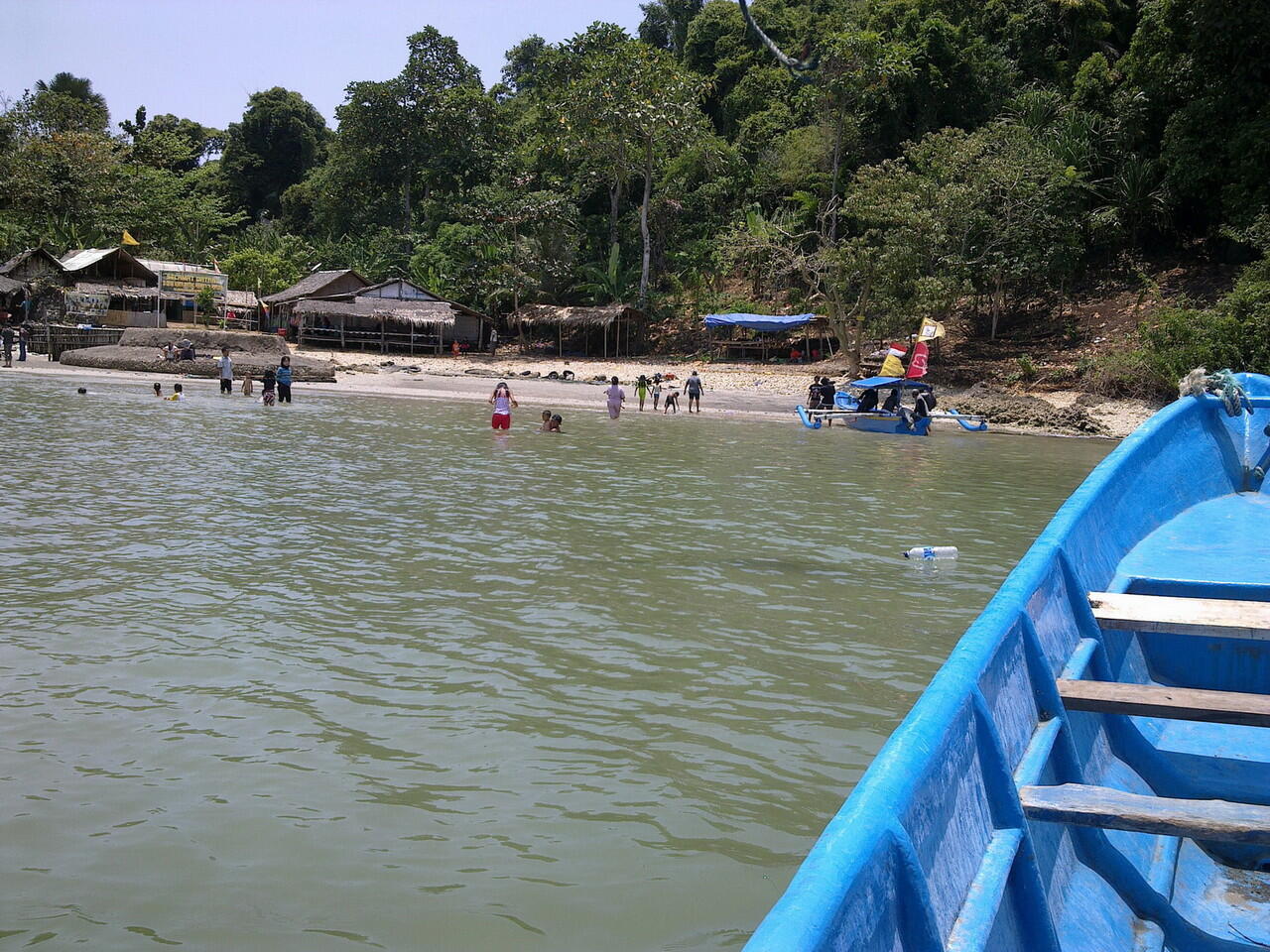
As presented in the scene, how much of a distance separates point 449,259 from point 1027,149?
81.2 ft

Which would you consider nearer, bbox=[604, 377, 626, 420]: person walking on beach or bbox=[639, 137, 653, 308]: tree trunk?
bbox=[604, 377, 626, 420]: person walking on beach

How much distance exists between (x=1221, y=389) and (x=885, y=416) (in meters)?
18.1

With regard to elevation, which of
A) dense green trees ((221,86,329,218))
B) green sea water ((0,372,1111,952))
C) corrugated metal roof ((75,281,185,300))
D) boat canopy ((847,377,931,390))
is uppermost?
dense green trees ((221,86,329,218))

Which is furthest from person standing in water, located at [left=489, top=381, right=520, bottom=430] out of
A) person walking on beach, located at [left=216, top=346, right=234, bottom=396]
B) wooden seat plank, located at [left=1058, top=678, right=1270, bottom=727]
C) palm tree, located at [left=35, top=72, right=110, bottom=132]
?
palm tree, located at [left=35, top=72, right=110, bottom=132]

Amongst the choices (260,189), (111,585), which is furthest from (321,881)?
(260,189)

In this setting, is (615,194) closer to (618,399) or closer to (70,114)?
(618,399)

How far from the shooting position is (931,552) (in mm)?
10859

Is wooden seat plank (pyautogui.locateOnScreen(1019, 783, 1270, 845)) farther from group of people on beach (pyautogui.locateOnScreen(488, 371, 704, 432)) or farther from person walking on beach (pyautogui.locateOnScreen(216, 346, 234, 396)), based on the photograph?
person walking on beach (pyautogui.locateOnScreen(216, 346, 234, 396))

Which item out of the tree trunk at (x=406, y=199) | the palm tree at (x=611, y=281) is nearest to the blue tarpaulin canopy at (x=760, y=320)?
the palm tree at (x=611, y=281)

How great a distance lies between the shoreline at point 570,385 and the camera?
30.0 m

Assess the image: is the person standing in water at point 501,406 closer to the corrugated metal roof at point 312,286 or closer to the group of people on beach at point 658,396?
the group of people on beach at point 658,396

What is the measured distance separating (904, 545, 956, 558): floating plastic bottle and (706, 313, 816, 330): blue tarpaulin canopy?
26.9m

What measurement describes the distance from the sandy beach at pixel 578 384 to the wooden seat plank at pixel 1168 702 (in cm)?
2487

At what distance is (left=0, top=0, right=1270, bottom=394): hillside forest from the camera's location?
31828mm
